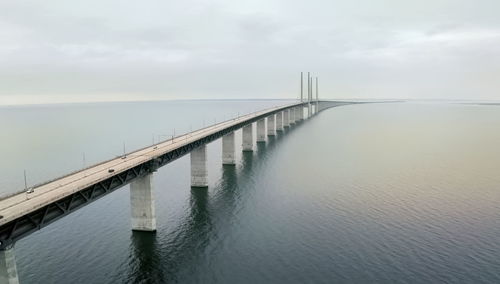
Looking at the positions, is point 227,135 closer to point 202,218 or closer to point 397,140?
point 202,218

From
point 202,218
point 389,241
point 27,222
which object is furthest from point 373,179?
point 27,222

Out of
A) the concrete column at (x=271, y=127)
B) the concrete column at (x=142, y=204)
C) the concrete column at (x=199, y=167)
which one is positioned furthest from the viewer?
the concrete column at (x=271, y=127)

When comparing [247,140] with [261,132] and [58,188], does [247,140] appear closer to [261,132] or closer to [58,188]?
[261,132]

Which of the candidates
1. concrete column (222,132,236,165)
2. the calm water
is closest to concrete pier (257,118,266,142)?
concrete column (222,132,236,165)

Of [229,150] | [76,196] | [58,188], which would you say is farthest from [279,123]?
[76,196]

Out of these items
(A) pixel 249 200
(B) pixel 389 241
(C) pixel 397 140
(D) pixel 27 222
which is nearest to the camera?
(D) pixel 27 222

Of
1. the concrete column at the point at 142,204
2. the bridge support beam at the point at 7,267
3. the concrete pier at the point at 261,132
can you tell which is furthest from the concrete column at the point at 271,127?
the bridge support beam at the point at 7,267

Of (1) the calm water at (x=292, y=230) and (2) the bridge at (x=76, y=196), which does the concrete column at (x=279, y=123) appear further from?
(2) the bridge at (x=76, y=196)

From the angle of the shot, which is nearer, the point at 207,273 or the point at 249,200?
the point at 207,273
